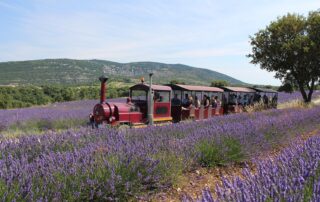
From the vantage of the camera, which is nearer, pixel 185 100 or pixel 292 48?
pixel 185 100

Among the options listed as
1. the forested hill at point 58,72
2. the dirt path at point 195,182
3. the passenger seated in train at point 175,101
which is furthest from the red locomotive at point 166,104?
the forested hill at point 58,72

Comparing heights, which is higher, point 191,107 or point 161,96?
point 161,96

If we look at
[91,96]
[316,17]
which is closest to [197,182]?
[316,17]

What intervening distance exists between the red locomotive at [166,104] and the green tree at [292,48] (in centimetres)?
240

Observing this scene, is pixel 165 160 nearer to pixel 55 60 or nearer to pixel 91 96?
pixel 91 96

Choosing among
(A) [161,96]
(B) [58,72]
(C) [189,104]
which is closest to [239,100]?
(C) [189,104]

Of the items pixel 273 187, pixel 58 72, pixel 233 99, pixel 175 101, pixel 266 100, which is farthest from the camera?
pixel 58 72

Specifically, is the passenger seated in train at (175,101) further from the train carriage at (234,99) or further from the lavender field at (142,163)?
the lavender field at (142,163)

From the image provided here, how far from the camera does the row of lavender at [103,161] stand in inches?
122

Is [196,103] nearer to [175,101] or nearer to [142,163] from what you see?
[175,101]

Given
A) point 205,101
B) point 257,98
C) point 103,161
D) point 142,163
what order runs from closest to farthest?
1. point 103,161
2. point 142,163
3. point 205,101
4. point 257,98

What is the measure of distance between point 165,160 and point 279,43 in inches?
657

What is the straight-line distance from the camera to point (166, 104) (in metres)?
14.3

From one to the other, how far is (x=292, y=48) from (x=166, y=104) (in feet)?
26.8
